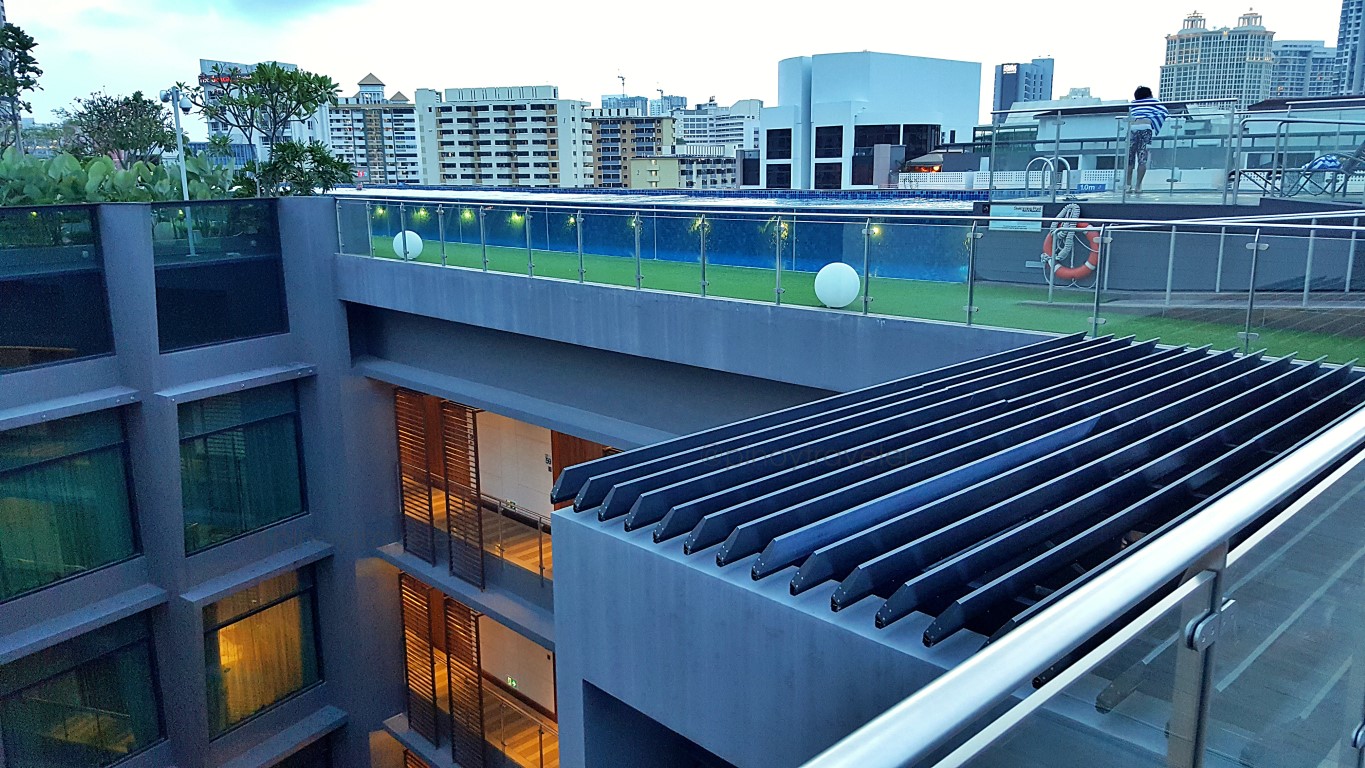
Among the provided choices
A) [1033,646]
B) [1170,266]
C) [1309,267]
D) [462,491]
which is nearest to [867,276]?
[1170,266]

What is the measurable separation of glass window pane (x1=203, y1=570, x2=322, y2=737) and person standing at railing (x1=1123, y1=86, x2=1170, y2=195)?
13.7 meters

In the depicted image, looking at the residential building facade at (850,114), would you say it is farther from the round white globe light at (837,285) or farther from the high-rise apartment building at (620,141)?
the round white globe light at (837,285)

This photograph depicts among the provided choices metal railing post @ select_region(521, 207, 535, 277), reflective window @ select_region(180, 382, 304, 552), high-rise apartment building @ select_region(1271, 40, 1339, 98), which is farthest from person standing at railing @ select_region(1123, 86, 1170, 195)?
high-rise apartment building @ select_region(1271, 40, 1339, 98)

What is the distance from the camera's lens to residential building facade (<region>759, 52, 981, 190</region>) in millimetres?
89500

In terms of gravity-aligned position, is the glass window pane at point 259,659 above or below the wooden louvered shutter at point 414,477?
below

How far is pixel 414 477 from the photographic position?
49.9ft

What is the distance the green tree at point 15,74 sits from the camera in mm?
32438

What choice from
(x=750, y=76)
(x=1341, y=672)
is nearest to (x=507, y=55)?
(x=750, y=76)

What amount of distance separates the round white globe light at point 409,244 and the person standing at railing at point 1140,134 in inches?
380

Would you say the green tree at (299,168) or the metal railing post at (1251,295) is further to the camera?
the green tree at (299,168)

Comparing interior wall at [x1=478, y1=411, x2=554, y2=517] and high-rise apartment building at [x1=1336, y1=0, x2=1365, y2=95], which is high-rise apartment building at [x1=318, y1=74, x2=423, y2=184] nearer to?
high-rise apartment building at [x1=1336, y1=0, x2=1365, y2=95]

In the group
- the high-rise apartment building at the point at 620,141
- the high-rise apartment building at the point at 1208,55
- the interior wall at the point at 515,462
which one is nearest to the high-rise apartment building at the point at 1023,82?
the high-rise apartment building at the point at 1208,55

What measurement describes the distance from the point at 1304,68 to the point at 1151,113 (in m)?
97.4

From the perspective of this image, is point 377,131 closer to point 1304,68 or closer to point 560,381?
point 1304,68
